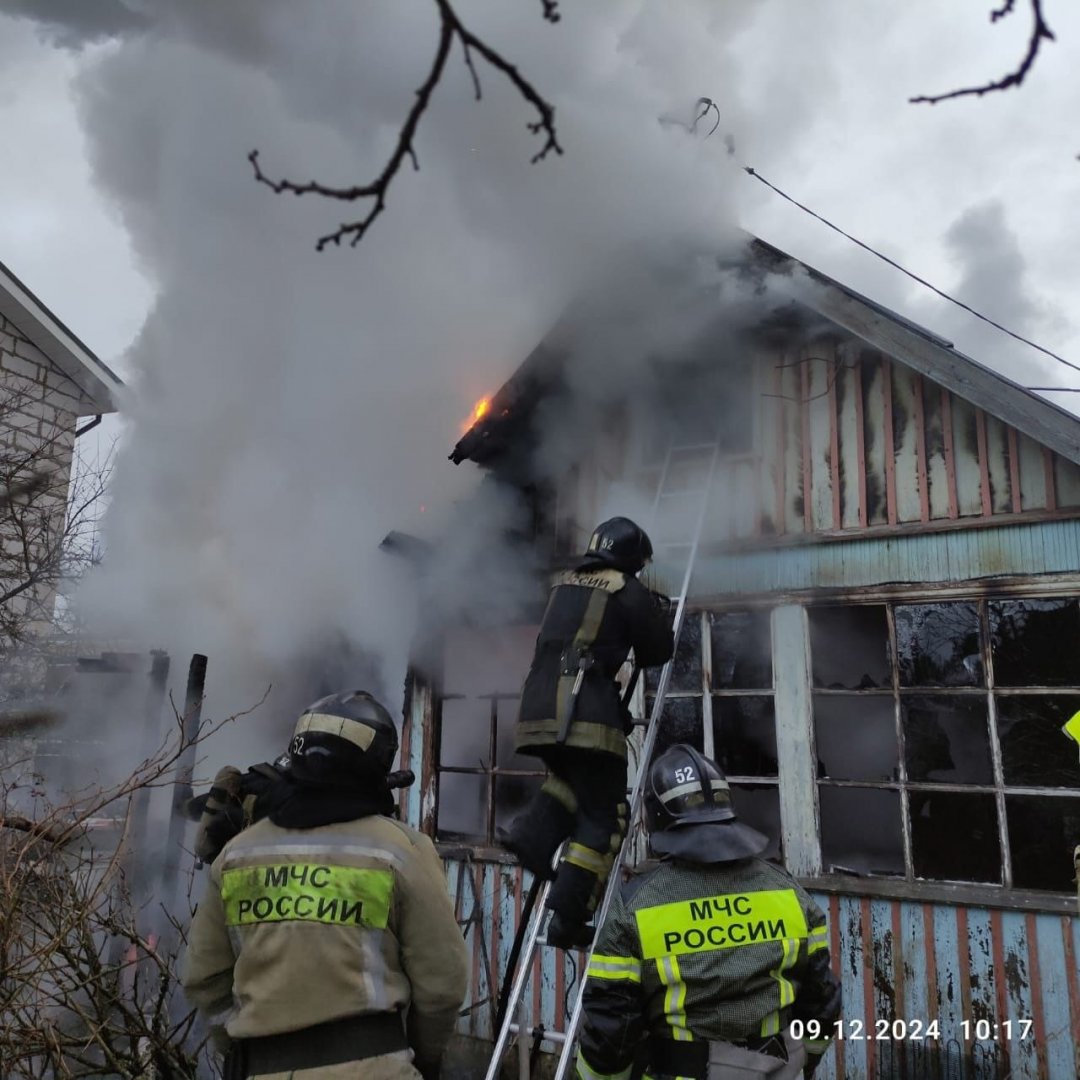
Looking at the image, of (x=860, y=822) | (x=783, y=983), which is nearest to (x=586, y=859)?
(x=783, y=983)

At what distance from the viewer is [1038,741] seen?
172 inches

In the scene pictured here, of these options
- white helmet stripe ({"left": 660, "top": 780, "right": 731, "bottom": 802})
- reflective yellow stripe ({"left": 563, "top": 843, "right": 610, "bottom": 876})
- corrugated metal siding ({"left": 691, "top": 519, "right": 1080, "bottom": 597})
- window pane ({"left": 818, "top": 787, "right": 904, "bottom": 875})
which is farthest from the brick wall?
white helmet stripe ({"left": 660, "top": 780, "right": 731, "bottom": 802})

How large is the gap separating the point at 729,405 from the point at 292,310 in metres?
5.08

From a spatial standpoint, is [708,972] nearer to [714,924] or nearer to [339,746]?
[714,924]

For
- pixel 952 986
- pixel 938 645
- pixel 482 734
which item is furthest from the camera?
pixel 482 734

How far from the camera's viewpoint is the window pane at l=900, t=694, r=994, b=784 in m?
4.53

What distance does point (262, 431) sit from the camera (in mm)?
8672

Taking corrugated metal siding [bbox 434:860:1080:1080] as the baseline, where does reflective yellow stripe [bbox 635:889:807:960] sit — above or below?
above

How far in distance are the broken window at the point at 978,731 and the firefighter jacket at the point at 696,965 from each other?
2.18 metres

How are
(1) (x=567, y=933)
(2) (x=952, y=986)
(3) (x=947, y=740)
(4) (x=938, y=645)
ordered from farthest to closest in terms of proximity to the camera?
(4) (x=938, y=645) < (3) (x=947, y=740) < (2) (x=952, y=986) < (1) (x=567, y=933)

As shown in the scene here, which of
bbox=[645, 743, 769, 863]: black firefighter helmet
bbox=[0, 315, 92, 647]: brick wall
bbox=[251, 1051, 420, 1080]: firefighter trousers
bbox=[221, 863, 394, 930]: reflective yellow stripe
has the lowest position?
bbox=[251, 1051, 420, 1080]: firefighter trousers

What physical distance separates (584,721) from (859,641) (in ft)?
7.82
